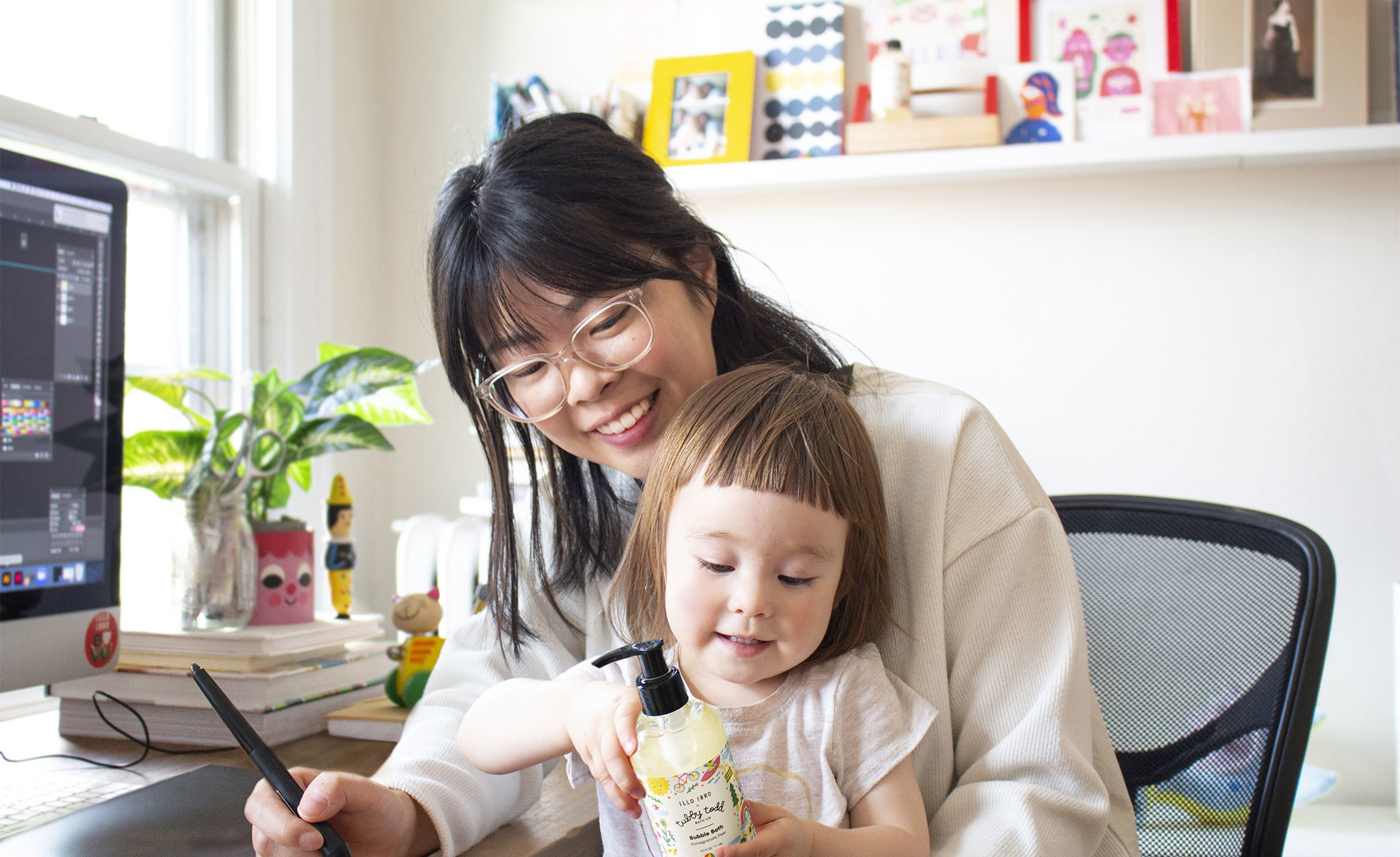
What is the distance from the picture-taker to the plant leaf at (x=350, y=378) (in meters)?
1.41

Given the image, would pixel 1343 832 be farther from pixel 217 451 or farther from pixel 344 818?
pixel 217 451

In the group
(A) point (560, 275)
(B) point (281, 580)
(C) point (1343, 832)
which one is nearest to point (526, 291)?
(A) point (560, 275)

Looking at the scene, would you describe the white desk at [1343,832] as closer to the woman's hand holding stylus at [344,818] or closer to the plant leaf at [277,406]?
the woman's hand holding stylus at [344,818]

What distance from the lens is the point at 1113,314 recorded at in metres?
2.18

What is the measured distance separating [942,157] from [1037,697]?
1.55m

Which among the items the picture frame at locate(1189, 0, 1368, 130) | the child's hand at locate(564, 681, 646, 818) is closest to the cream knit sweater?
the child's hand at locate(564, 681, 646, 818)

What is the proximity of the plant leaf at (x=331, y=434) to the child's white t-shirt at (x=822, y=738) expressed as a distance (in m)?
0.72

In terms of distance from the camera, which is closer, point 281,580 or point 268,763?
point 268,763

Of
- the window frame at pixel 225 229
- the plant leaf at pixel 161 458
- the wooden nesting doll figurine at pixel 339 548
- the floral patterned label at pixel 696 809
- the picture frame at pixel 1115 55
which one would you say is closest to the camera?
the floral patterned label at pixel 696 809

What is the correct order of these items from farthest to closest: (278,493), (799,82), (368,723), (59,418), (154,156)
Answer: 1. (799,82)
2. (154,156)
3. (278,493)
4. (368,723)
5. (59,418)

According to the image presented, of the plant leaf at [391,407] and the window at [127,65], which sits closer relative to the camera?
the plant leaf at [391,407]

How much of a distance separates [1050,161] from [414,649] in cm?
153

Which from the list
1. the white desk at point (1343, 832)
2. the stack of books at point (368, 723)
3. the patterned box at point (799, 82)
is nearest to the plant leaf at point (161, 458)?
the stack of books at point (368, 723)

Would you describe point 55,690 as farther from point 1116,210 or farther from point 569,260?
point 1116,210
